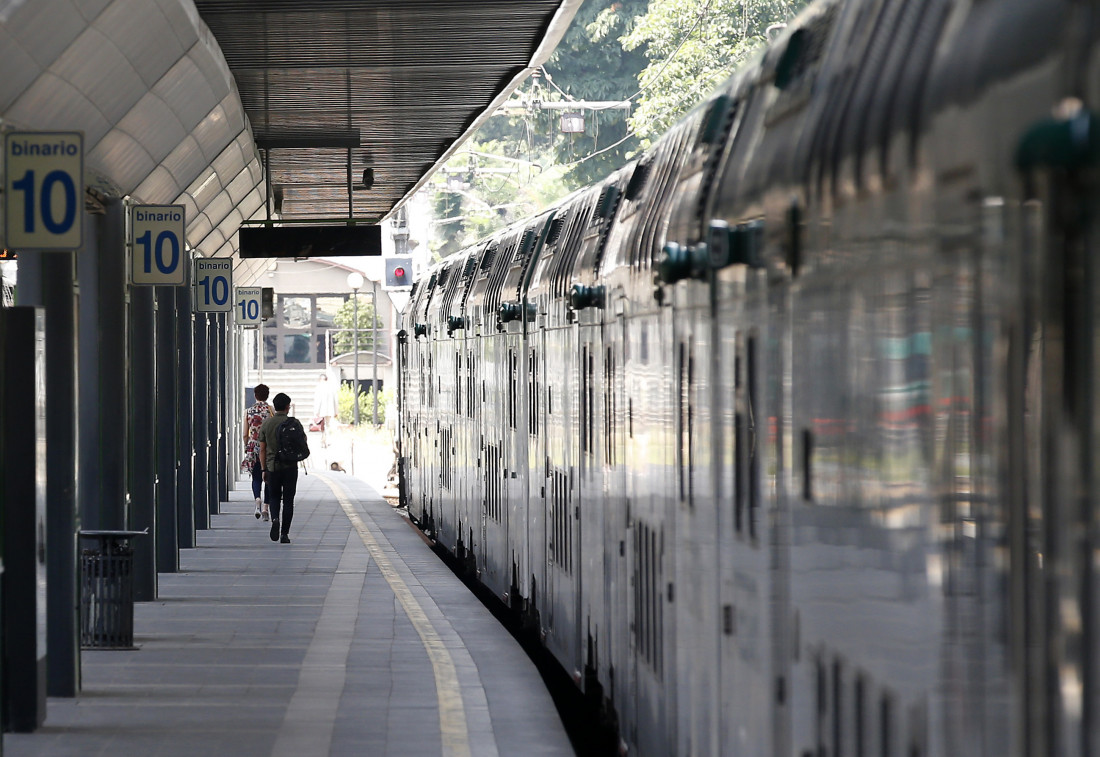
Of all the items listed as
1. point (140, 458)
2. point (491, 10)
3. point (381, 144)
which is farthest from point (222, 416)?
point (491, 10)

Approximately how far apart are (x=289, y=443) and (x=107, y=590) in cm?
761

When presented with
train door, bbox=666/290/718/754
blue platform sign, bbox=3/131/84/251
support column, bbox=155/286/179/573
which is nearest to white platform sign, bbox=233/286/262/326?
support column, bbox=155/286/179/573

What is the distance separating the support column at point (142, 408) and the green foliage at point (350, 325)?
55806 millimetres

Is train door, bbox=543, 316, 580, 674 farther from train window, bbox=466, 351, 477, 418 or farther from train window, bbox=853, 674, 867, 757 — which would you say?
train window, bbox=853, 674, 867, 757

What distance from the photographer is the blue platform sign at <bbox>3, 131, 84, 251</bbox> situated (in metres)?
8.74

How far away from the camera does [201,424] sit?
67.4 feet

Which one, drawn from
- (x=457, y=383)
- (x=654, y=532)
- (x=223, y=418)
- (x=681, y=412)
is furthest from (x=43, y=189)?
(x=223, y=418)

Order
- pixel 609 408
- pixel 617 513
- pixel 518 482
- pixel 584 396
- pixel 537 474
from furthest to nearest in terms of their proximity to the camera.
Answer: pixel 518 482 < pixel 537 474 < pixel 584 396 < pixel 609 408 < pixel 617 513

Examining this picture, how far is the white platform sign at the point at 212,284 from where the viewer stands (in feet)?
65.4

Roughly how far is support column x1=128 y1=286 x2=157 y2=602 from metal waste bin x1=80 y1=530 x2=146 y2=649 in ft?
9.16

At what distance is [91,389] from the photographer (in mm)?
13039

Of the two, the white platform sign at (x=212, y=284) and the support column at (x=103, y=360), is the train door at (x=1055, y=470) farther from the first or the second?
the white platform sign at (x=212, y=284)

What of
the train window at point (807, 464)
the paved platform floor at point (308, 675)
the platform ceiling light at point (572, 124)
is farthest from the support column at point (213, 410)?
the train window at point (807, 464)

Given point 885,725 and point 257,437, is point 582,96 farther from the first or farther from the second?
point 885,725
